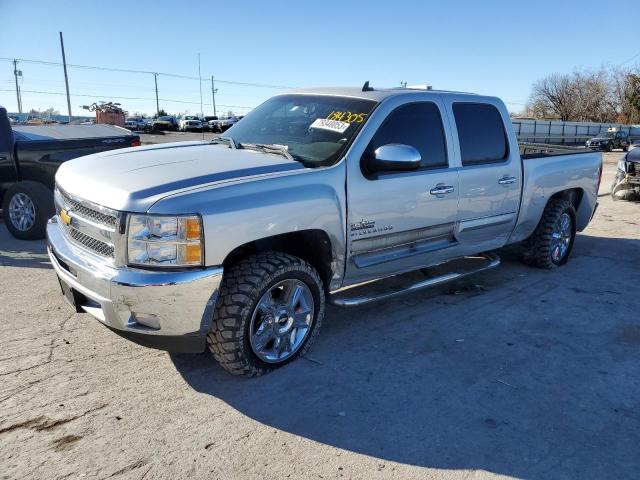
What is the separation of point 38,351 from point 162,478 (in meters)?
1.78

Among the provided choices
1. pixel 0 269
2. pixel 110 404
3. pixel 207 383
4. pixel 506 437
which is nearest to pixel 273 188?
pixel 207 383

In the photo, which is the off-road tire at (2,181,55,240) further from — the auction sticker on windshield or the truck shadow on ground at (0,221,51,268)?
the auction sticker on windshield

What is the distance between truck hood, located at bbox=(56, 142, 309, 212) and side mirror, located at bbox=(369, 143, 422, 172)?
0.56 metres

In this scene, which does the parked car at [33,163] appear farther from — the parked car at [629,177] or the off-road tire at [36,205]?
the parked car at [629,177]

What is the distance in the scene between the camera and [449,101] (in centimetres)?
482

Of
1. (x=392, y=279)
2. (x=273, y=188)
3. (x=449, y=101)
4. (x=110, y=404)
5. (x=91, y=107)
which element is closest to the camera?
(x=110, y=404)

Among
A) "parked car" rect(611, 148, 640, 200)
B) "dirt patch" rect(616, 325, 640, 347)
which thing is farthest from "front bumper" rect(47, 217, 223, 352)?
"parked car" rect(611, 148, 640, 200)

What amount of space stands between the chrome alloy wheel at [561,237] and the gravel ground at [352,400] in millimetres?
1481

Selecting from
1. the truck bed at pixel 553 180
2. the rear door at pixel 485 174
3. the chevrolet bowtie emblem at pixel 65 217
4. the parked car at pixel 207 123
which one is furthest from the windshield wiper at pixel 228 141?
the parked car at pixel 207 123

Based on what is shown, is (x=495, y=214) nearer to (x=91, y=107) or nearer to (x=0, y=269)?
(x=0, y=269)

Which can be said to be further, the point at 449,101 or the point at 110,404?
the point at 449,101

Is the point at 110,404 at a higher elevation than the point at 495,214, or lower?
lower

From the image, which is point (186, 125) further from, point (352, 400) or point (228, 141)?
point (352, 400)

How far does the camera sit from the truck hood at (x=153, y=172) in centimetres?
317
